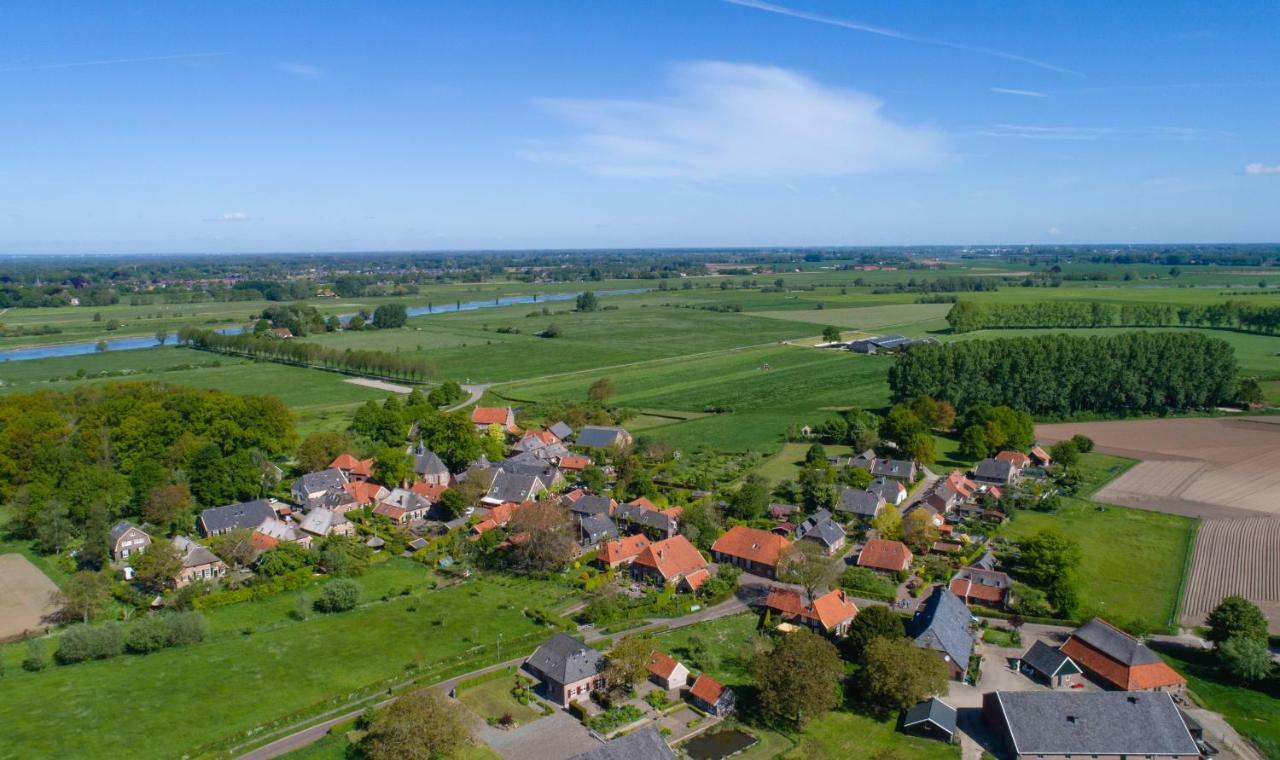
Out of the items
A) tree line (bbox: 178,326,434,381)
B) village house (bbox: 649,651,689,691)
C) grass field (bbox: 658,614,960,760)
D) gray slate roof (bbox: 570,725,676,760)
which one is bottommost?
grass field (bbox: 658,614,960,760)

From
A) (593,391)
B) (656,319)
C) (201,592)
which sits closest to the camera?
(201,592)

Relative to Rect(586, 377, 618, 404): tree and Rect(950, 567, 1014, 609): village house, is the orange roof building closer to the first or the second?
Rect(950, 567, 1014, 609): village house

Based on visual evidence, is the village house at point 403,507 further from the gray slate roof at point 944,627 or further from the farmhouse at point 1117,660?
the farmhouse at point 1117,660

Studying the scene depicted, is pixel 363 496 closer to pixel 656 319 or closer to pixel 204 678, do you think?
pixel 204 678

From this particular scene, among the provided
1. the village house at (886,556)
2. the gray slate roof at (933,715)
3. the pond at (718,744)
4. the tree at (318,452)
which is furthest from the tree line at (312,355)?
the gray slate roof at (933,715)

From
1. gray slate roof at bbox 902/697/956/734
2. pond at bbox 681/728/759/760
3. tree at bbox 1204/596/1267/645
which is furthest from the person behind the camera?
tree at bbox 1204/596/1267/645

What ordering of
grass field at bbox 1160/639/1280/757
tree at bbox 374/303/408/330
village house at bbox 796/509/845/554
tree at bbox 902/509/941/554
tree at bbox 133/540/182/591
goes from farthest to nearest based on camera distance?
1. tree at bbox 374/303/408/330
2. village house at bbox 796/509/845/554
3. tree at bbox 902/509/941/554
4. tree at bbox 133/540/182/591
5. grass field at bbox 1160/639/1280/757

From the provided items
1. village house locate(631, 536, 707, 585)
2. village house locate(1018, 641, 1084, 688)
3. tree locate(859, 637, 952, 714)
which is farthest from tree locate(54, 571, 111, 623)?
village house locate(1018, 641, 1084, 688)

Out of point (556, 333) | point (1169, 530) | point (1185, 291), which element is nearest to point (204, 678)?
point (1169, 530)
